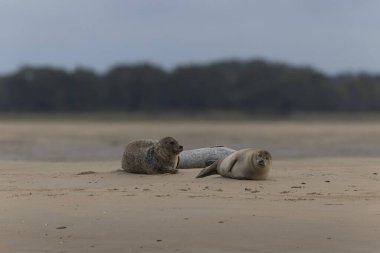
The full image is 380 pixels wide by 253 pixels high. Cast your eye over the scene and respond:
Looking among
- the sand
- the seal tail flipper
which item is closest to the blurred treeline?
the seal tail flipper

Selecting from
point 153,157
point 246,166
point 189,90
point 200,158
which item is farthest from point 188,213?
point 189,90

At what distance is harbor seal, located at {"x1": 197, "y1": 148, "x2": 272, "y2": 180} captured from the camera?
8898mm

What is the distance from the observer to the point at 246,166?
8.91m

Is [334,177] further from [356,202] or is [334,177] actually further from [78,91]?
[78,91]

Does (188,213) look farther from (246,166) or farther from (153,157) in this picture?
(153,157)

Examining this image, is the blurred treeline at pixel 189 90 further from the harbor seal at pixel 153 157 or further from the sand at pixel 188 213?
the sand at pixel 188 213

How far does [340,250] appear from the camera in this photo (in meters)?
5.20

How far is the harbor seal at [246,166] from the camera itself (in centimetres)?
890

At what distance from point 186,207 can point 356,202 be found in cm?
169

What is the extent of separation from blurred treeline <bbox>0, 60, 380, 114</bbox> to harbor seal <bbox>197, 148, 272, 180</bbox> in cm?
5021

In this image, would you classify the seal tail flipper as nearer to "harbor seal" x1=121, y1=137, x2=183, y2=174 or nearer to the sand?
the sand

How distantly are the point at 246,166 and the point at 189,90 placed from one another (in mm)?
55845

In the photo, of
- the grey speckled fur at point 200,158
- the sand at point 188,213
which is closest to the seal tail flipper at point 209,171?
the sand at point 188,213

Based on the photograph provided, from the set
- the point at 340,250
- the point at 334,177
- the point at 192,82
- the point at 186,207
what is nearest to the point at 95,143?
the point at 334,177
